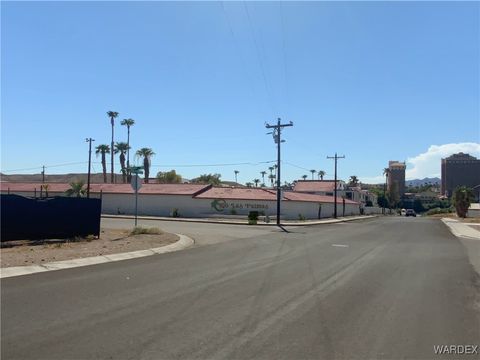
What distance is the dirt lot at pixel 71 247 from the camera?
46.9 feet

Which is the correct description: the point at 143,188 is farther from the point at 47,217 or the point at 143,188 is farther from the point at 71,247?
the point at 71,247

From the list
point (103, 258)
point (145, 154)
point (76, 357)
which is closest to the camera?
point (76, 357)

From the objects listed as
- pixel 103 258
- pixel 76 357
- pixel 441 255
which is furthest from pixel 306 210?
pixel 76 357

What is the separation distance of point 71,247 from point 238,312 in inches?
445

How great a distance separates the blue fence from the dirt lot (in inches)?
16.0

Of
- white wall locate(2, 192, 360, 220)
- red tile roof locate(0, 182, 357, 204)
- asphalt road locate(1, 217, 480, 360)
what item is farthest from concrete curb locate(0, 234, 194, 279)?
red tile roof locate(0, 182, 357, 204)

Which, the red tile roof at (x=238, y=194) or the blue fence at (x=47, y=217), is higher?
the red tile roof at (x=238, y=194)

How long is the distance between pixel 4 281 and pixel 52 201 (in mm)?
9382

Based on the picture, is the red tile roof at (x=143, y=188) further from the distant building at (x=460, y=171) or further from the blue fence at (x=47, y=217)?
the distant building at (x=460, y=171)

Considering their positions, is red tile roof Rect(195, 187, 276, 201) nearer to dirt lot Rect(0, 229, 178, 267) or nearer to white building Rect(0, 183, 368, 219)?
white building Rect(0, 183, 368, 219)

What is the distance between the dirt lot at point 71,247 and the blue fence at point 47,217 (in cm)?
41

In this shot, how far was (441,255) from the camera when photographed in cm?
1827

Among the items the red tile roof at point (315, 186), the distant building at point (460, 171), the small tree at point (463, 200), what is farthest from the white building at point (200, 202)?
the distant building at point (460, 171)

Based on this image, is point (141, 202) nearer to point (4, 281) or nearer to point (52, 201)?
point (52, 201)
